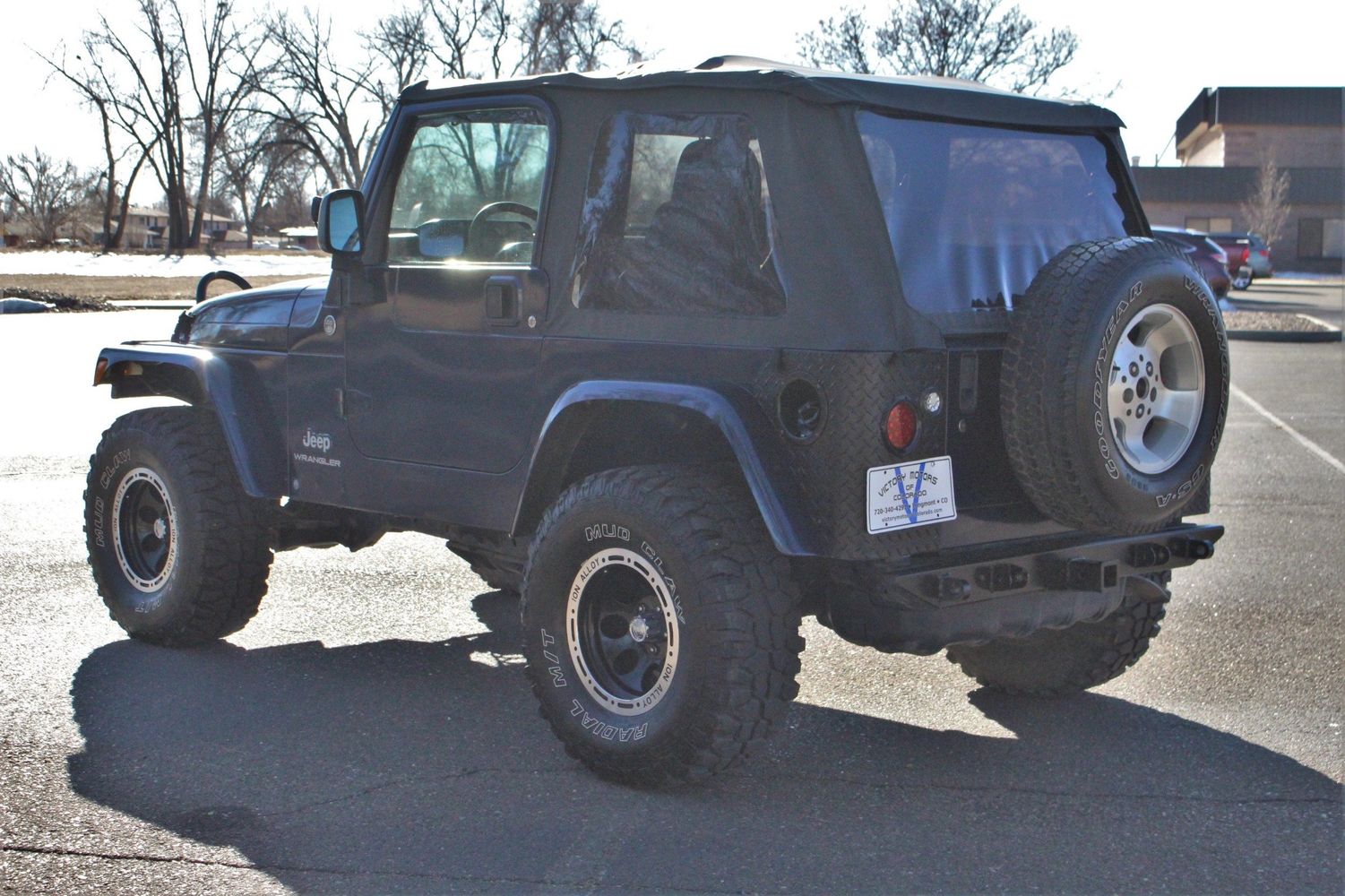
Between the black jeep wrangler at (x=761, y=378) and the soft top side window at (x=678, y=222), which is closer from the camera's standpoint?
the black jeep wrangler at (x=761, y=378)

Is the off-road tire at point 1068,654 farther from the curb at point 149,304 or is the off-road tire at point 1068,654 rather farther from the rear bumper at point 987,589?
the curb at point 149,304

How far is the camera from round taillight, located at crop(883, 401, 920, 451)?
4031 millimetres

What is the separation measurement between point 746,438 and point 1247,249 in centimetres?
4157

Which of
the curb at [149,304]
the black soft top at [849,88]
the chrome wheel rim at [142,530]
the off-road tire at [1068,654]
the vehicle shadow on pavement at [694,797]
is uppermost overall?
the black soft top at [849,88]

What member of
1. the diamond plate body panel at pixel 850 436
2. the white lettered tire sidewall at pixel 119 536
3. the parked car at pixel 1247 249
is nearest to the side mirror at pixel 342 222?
the white lettered tire sidewall at pixel 119 536

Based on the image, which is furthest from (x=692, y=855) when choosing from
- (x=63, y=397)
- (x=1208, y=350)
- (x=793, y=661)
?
(x=63, y=397)

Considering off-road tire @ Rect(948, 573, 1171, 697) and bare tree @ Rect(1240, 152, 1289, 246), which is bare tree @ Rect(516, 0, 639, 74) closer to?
bare tree @ Rect(1240, 152, 1289, 246)

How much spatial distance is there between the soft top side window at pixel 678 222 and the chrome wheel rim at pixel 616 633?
77 centimetres

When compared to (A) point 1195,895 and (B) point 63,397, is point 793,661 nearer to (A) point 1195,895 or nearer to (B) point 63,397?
(A) point 1195,895

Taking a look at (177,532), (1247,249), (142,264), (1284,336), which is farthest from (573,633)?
(142,264)

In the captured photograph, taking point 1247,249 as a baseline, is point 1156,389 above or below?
below

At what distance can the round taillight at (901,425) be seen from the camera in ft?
13.2

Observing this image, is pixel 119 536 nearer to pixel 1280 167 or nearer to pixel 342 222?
pixel 342 222

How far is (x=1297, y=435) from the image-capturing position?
41.0 ft
